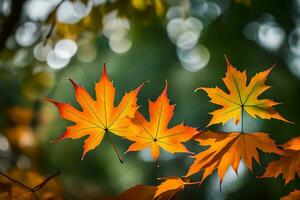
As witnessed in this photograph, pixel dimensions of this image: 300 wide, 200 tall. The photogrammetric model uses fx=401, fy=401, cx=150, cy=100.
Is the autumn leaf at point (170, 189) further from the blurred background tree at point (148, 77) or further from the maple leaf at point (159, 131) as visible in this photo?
the blurred background tree at point (148, 77)

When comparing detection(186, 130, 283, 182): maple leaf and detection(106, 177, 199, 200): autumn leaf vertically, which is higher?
detection(186, 130, 283, 182): maple leaf

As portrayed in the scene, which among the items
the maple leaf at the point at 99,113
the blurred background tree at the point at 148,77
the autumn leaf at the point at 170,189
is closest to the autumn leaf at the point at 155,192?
the autumn leaf at the point at 170,189

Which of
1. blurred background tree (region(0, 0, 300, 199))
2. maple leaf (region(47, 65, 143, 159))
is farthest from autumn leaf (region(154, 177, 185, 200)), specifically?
blurred background tree (region(0, 0, 300, 199))

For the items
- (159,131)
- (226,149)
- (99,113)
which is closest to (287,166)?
(226,149)

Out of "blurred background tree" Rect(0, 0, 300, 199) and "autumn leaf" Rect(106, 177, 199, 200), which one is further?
"blurred background tree" Rect(0, 0, 300, 199)

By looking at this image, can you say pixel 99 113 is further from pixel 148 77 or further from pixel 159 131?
pixel 148 77

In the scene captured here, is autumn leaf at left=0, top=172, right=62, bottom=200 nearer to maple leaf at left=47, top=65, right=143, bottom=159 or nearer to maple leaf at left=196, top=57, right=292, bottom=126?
maple leaf at left=47, top=65, right=143, bottom=159

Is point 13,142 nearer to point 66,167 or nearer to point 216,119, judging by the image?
point 66,167
